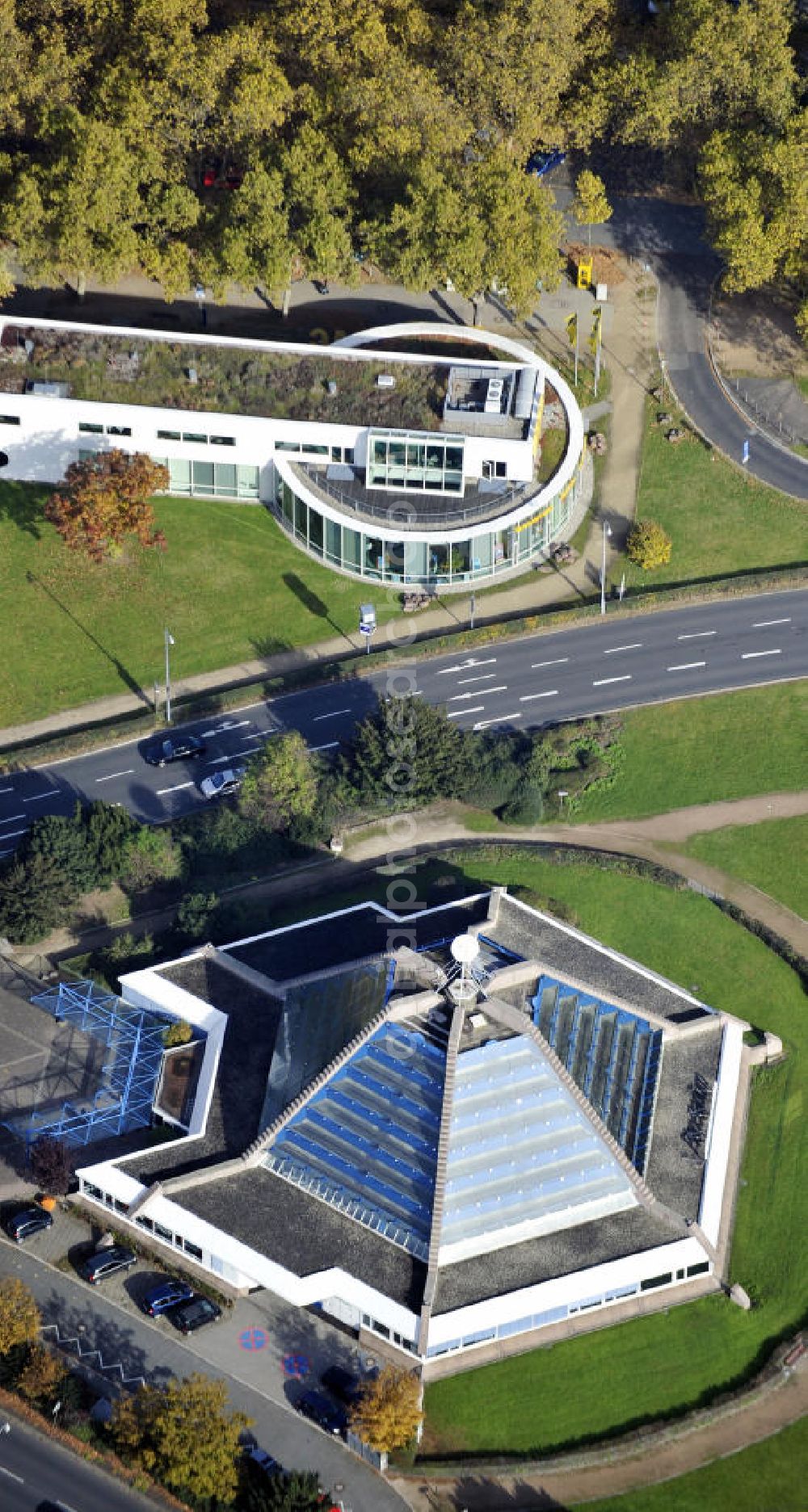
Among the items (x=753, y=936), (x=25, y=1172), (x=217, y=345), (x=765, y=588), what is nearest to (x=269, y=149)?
(x=217, y=345)

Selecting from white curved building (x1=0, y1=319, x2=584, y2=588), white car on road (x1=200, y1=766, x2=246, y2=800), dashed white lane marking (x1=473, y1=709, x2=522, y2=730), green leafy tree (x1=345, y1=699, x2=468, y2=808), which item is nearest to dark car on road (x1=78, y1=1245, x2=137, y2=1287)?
white car on road (x1=200, y1=766, x2=246, y2=800)

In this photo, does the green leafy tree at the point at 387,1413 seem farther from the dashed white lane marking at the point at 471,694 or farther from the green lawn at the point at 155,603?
the green lawn at the point at 155,603

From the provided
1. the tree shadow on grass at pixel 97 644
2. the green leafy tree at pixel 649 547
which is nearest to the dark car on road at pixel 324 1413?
the tree shadow on grass at pixel 97 644

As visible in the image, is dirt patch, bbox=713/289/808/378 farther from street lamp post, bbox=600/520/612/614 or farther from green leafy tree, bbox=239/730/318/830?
green leafy tree, bbox=239/730/318/830

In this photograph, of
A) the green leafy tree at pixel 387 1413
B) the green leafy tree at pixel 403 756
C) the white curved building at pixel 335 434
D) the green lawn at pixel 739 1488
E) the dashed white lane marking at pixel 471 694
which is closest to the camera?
the green leafy tree at pixel 387 1413

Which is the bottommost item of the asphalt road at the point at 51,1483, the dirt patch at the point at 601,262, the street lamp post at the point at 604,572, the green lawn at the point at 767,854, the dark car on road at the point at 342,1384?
the asphalt road at the point at 51,1483

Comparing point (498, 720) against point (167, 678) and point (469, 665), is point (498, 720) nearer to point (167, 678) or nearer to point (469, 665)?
point (469, 665)

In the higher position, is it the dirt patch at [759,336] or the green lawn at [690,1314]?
the dirt patch at [759,336]
